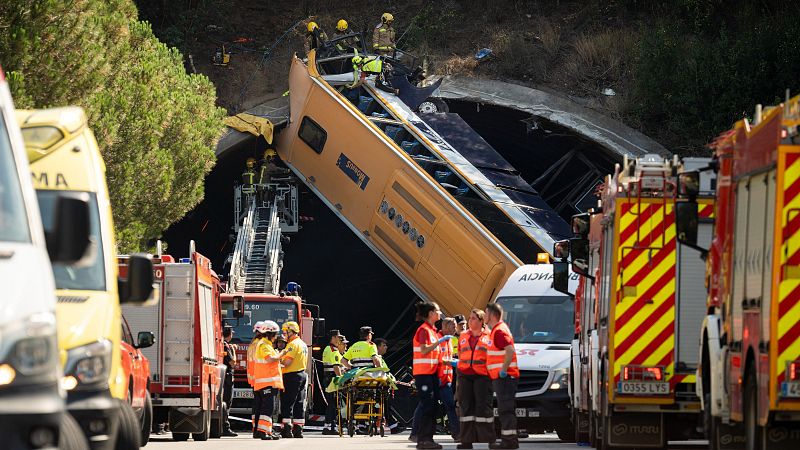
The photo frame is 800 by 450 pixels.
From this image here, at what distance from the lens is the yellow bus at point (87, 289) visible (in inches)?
404

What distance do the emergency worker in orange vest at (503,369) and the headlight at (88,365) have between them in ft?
27.7

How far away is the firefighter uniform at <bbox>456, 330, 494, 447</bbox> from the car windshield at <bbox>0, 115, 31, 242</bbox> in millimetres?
10878

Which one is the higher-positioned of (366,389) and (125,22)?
(125,22)

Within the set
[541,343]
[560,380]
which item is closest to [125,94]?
[541,343]

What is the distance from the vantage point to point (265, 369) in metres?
23.2

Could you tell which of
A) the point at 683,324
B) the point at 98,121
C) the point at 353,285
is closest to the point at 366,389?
the point at 98,121

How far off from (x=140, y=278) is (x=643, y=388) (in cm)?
636

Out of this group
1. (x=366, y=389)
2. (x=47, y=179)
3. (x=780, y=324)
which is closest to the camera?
(x=780, y=324)

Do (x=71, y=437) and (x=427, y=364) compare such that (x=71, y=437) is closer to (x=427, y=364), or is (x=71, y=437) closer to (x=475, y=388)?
(x=475, y=388)

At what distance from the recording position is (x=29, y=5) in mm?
22953

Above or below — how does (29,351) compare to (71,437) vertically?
above

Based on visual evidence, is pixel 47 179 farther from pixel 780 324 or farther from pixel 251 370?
pixel 251 370

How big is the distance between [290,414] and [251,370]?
1549 mm

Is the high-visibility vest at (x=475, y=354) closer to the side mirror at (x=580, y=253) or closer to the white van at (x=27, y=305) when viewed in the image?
the side mirror at (x=580, y=253)
